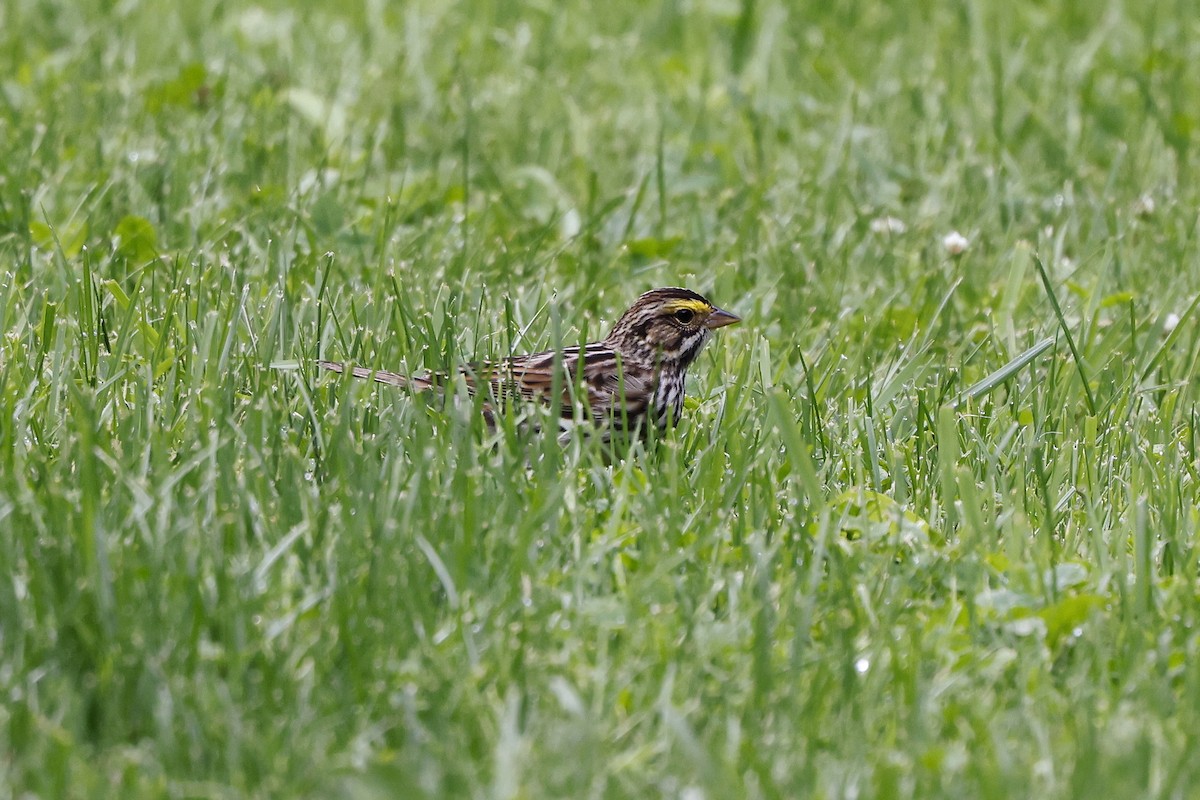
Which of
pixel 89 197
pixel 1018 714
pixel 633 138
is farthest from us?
pixel 633 138

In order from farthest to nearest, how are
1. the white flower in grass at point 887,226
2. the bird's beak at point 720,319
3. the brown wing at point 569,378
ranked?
the white flower in grass at point 887,226, the bird's beak at point 720,319, the brown wing at point 569,378

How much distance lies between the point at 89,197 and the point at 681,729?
4.38 m

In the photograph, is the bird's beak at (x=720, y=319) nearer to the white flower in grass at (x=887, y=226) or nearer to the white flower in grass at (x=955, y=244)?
the white flower in grass at (x=955, y=244)

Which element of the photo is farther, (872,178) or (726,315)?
(872,178)

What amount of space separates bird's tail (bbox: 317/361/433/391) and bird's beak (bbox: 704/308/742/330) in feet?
3.71

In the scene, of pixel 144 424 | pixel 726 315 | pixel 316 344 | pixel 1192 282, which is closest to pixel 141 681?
pixel 144 424

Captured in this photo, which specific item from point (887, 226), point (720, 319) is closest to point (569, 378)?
point (720, 319)

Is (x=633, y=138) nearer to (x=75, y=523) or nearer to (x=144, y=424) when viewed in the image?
(x=144, y=424)

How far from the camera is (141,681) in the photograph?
11.6ft

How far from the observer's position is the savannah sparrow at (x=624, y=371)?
17.3 ft

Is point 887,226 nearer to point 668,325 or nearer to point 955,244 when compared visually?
point 955,244

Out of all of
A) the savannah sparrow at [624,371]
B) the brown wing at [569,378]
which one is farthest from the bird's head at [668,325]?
the brown wing at [569,378]

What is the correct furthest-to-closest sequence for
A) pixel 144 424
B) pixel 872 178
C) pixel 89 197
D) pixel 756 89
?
pixel 756 89, pixel 872 178, pixel 89 197, pixel 144 424

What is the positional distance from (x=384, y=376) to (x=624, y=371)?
30.9 inches
